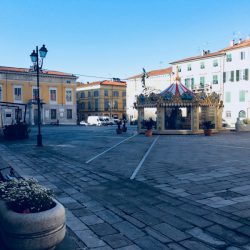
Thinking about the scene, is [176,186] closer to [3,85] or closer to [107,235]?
[107,235]

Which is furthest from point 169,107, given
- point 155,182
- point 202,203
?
point 202,203

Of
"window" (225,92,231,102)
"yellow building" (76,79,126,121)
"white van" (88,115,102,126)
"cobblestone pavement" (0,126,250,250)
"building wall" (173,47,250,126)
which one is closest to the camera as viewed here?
"cobblestone pavement" (0,126,250,250)

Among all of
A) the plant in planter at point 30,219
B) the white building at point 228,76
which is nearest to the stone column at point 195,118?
the white building at point 228,76

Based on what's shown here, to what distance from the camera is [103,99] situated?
2594 inches

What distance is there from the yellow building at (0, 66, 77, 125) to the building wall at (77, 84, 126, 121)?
11.2 m

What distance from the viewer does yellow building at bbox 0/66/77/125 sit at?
48938 mm


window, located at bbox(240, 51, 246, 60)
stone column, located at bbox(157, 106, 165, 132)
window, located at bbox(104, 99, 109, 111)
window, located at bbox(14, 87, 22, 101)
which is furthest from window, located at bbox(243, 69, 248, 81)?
window, located at bbox(14, 87, 22, 101)

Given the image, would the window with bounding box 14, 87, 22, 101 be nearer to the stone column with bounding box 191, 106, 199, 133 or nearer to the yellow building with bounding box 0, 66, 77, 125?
the yellow building with bounding box 0, 66, 77, 125

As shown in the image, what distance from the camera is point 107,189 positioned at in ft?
22.1

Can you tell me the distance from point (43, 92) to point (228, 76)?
33.1 m

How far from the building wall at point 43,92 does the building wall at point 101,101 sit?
1115 cm

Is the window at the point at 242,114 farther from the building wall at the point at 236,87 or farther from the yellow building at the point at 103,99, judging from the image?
the yellow building at the point at 103,99

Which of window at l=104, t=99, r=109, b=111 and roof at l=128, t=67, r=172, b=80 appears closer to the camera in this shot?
roof at l=128, t=67, r=172, b=80

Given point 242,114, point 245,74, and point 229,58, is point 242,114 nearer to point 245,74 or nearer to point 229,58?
point 245,74
